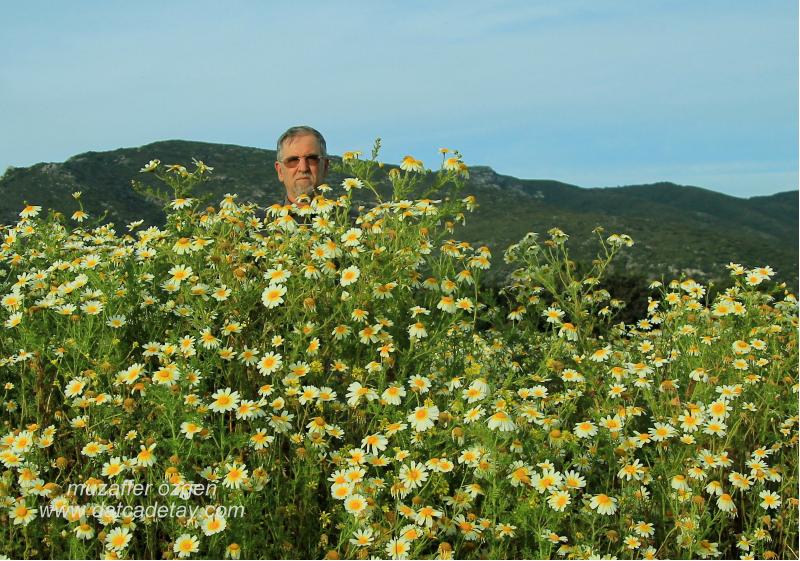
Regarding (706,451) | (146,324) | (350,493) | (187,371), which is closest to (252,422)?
(187,371)

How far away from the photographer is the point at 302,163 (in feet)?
23.1

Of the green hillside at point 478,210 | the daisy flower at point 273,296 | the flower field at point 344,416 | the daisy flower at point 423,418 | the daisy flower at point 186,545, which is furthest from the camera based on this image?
the green hillside at point 478,210

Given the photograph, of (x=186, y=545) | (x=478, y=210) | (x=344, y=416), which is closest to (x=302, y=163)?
(x=344, y=416)

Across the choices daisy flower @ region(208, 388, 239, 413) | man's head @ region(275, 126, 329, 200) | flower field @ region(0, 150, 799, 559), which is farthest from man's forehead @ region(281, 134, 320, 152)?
daisy flower @ region(208, 388, 239, 413)

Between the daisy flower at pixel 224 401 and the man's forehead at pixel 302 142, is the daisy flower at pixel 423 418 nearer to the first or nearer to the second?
the daisy flower at pixel 224 401

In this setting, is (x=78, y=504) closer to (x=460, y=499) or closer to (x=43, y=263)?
(x=460, y=499)

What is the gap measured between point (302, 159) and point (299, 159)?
0.11ft

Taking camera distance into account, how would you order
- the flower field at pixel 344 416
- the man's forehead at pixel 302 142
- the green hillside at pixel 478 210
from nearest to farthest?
the flower field at pixel 344 416
the man's forehead at pixel 302 142
the green hillside at pixel 478 210

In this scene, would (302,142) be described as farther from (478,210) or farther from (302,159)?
(478,210)

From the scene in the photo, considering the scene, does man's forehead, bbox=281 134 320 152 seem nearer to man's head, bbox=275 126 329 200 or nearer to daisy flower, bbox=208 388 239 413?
man's head, bbox=275 126 329 200

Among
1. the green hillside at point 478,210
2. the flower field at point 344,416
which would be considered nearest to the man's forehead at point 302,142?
the flower field at point 344,416

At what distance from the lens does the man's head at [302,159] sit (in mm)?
7047

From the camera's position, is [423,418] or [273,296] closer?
[423,418]

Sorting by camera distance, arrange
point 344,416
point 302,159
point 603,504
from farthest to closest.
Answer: point 302,159 < point 344,416 < point 603,504
